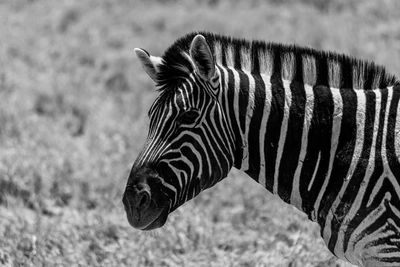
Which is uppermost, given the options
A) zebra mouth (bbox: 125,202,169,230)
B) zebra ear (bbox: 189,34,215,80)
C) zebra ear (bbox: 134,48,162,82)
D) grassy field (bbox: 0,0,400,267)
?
zebra ear (bbox: 189,34,215,80)

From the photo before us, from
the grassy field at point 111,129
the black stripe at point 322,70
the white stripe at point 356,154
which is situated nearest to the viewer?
the white stripe at point 356,154

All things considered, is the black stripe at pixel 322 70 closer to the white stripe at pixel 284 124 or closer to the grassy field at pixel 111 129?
the white stripe at pixel 284 124

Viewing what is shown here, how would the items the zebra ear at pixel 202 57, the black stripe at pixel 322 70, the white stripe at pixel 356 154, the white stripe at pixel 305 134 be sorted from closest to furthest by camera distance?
the zebra ear at pixel 202 57 < the white stripe at pixel 356 154 < the white stripe at pixel 305 134 < the black stripe at pixel 322 70

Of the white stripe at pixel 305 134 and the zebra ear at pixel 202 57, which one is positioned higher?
the zebra ear at pixel 202 57

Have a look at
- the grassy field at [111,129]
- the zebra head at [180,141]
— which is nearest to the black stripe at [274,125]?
the zebra head at [180,141]

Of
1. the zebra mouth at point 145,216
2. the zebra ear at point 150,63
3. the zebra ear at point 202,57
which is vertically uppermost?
the zebra ear at point 202,57

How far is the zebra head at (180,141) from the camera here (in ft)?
14.0

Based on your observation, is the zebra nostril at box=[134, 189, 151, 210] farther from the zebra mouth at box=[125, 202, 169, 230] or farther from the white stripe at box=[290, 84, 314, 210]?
the white stripe at box=[290, 84, 314, 210]

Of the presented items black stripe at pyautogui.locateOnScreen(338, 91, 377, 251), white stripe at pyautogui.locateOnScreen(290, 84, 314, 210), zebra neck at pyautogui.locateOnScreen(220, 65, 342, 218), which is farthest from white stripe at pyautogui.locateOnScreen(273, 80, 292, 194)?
black stripe at pyautogui.locateOnScreen(338, 91, 377, 251)

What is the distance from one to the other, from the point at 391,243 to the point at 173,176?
1.29 metres

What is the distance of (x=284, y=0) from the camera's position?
50.1 ft

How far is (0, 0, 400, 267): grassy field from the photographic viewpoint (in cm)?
689

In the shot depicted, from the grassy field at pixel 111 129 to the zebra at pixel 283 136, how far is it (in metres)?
1.95

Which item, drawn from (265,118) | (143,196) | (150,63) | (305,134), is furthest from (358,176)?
(150,63)
